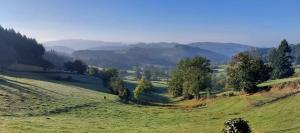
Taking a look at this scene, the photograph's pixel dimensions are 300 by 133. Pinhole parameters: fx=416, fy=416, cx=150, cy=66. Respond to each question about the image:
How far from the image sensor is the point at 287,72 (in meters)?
154

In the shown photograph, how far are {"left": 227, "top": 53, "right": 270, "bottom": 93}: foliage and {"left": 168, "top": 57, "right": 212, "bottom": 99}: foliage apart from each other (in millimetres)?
22549

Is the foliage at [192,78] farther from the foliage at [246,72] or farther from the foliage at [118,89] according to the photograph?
the foliage at [246,72]

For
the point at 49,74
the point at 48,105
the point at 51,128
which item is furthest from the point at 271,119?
the point at 49,74

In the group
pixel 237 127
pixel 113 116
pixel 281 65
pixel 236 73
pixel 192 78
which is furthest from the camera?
pixel 281 65

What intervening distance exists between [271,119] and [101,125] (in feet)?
75.8

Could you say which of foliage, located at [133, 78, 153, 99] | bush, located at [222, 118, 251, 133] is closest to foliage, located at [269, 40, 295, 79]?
foliage, located at [133, 78, 153, 99]

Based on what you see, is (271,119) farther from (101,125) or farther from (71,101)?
(71,101)

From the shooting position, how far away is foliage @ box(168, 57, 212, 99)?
125 metres

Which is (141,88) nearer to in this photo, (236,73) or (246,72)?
(236,73)

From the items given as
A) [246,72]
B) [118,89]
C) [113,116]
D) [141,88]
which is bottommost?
[113,116]

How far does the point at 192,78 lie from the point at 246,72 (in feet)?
113

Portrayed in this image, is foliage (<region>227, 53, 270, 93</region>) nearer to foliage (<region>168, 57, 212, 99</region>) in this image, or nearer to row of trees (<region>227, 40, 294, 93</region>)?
row of trees (<region>227, 40, 294, 93</region>)

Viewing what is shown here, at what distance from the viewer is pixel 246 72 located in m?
93.9

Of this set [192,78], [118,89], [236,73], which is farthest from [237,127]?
[118,89]
